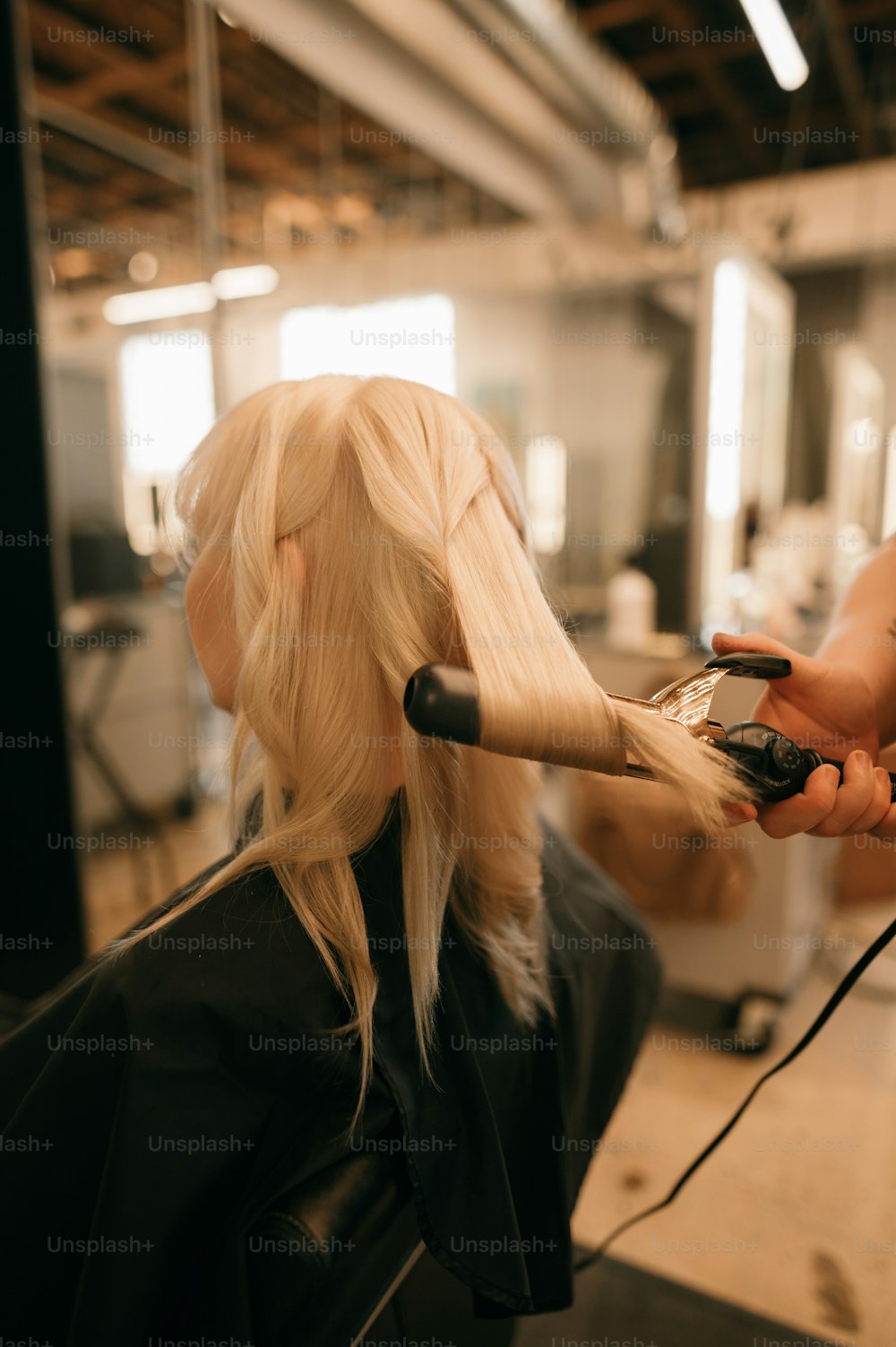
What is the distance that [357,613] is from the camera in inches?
29.8

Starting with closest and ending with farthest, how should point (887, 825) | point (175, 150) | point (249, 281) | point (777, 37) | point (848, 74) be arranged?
point (887, 825), point (777, 37), point (175, 150), point (848, 74), point (249, 281)

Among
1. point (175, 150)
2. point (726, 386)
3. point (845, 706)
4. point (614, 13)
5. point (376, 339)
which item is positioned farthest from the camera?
point (376, 339)

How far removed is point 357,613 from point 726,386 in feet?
8.00

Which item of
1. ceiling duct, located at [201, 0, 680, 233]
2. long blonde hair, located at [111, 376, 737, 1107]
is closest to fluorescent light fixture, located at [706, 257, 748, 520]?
ceiling duct, located at [201, 0, 680, 233]

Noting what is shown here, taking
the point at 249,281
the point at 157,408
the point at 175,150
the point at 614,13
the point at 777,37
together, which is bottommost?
the point at 157,408

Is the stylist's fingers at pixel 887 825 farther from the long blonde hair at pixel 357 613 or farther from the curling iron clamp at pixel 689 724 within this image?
the long blonde hair at pixel 357 613

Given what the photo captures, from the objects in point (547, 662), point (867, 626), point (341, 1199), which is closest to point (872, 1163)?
point (867, 626)

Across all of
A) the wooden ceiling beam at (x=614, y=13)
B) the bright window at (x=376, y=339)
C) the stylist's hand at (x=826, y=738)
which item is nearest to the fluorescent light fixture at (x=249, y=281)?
the bright window at (x=376, y=339)

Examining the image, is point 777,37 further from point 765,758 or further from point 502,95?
point 765,758

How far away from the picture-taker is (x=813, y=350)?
441 cm

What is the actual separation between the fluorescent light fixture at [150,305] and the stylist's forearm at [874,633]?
263 centimetres

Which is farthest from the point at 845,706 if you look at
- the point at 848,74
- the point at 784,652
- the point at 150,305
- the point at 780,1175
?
the point at 848,74

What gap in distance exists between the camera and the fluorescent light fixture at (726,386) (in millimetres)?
2607

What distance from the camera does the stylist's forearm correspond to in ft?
3.22
